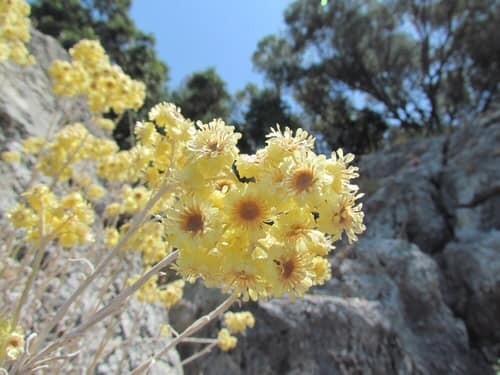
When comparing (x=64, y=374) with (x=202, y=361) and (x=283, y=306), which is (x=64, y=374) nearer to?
(x=202, y=361)

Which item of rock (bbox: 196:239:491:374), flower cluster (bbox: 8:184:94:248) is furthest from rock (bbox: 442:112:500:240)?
flower cluster (bbox: 8:184:94:248)

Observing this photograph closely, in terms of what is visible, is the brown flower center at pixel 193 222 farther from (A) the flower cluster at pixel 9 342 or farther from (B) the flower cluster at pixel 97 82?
(B) the flower cluster at pixel 97 82

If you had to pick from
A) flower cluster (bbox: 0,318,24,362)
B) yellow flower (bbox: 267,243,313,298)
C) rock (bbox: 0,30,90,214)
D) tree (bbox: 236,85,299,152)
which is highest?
tree (bbox: 236,85,299,152)

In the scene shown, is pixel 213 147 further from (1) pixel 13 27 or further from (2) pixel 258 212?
(1) pixel 13 27

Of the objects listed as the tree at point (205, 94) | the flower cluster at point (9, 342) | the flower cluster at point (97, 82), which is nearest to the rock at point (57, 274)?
the flower cluster at point (97, 82)

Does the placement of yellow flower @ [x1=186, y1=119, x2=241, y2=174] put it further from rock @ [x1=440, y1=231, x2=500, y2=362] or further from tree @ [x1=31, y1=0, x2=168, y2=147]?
tree @ [x1=31, y1=0, x2=168, y2=147]

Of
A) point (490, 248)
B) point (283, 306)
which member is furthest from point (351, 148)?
point (283, 306)
